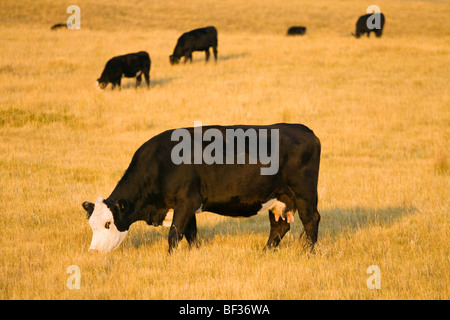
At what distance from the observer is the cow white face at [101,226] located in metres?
6.58

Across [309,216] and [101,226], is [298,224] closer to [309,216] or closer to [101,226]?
[309,216]

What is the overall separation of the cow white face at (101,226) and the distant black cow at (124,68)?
1439cm

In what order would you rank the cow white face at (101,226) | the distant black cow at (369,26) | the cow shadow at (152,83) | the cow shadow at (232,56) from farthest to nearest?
the distant black cow at (369,26) < the cow shadow at (232,56) < the cow shadow at (152,83) < the cow white face at (101,226)

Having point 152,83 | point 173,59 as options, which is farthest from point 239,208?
point 173,59

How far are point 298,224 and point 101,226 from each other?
3221mm

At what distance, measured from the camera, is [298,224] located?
28.7ft

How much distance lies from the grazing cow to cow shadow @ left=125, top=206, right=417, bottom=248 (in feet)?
2.32

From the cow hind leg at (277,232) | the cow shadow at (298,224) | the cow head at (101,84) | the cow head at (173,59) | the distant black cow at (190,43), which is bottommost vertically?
the cow shadow at (298,224)

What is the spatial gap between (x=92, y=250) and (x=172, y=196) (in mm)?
1056

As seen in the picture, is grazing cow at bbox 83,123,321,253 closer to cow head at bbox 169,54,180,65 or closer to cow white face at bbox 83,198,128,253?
Answer: cow white face at bbox 83,198,128,253

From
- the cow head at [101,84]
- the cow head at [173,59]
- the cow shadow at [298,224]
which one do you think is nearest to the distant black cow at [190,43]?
the cow head at [173,59]

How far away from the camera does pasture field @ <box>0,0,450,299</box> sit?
6.16 meters

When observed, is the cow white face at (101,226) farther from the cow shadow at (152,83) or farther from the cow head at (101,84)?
the cow shadow at (152,83)

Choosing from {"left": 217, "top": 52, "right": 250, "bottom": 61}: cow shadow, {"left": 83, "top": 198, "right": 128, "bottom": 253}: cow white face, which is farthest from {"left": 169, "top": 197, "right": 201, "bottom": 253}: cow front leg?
{"left": 217, "top": 52, "right": 250, "bottom": 61}: cow shadow
